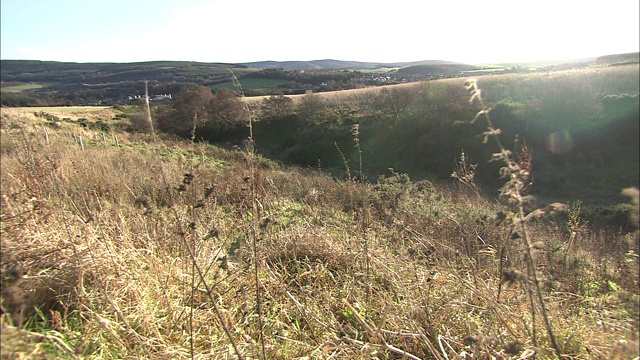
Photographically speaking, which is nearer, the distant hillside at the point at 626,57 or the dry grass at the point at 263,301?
the dry grass at the point at 263,301

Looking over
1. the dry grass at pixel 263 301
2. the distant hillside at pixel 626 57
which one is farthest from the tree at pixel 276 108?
the dry grass at pixel 263 301

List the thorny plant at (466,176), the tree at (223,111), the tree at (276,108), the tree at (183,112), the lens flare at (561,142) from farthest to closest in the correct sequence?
the tree at (276,108), the tree at (223,111), the tree at (183,112), the lens flare at (561,142), the thorny plant at (466,176)

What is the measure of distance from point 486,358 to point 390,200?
23.5 ft

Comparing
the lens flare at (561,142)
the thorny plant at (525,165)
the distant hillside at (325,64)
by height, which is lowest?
the lens flare at (561,142)

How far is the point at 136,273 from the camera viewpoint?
2502 mm

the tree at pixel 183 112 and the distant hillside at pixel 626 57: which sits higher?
the distant hillside at pixel 626 57

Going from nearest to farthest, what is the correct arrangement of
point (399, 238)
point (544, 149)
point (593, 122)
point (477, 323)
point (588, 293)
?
1. point (477, 323)
2. point (588, 293)
3. point (399, 238)
4. point (593, 122)
5. point (544, 149)

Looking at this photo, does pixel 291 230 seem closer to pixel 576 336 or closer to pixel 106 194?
pixel 576 336

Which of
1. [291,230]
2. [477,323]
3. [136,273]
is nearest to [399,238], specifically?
[291,230]

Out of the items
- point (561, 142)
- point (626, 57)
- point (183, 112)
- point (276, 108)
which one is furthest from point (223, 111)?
point (626, 57)

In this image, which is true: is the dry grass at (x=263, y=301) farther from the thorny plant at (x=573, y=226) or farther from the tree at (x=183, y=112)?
the tree at (x=183, y=112)

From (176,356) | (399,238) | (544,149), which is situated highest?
(176,356)

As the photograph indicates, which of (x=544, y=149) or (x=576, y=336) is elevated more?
(x=576, y=336)

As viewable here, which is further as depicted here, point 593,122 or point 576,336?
point 593,122
